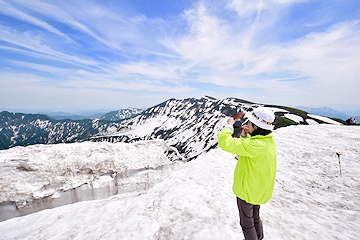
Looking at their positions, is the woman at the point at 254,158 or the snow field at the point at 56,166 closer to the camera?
the woman at the point at 254,158

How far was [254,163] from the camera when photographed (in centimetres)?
375

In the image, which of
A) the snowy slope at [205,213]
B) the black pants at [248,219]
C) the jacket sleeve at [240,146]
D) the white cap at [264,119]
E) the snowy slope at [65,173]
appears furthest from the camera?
the snowy slope at [65,173]

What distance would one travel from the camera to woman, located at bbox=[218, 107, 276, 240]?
3588 mm

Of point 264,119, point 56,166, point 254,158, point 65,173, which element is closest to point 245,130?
point 264,119

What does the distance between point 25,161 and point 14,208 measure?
229cm

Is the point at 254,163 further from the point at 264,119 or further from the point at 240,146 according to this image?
the point at 264,119

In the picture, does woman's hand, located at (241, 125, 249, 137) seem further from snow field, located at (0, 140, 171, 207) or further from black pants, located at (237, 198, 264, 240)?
snow field, located at (0, 140, 171, 207)

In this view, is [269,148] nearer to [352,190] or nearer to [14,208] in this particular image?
[352,190]

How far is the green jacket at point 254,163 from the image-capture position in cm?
356

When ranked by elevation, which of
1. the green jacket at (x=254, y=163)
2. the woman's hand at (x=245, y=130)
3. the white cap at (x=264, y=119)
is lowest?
the green jacket at (x=254, y=163)

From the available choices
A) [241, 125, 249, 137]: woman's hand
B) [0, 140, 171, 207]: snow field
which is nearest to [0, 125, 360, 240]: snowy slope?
[0, 140, 171, 207]: snow field

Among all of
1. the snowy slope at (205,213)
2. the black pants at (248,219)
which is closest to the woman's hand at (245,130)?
the black pants at (248,219)

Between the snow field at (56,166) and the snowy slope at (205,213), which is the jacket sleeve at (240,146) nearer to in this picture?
A: the snowy slope at (205,213)

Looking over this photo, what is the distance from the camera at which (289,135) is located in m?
18.8
